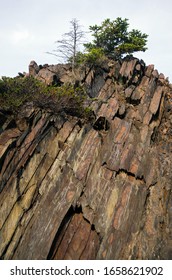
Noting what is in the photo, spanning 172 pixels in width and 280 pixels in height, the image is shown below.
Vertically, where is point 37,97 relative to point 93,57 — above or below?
below

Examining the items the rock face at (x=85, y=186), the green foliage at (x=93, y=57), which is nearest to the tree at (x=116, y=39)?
the green foliage at (x=93, y=57)

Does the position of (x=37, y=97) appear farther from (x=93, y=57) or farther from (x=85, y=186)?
(x=93, y=57)

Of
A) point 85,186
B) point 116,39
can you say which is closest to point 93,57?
point 116,39

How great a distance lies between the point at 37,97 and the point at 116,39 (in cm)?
1324

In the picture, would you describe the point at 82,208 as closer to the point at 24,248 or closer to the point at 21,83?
the point at 24,248

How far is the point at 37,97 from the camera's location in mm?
15711

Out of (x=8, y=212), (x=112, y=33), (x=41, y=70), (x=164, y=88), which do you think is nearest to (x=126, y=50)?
(x=112, y=33)

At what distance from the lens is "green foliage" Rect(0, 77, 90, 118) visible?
1545cm

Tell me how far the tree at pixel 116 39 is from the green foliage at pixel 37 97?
30.7 ft

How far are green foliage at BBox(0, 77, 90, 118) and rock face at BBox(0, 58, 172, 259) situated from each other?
0.63 m

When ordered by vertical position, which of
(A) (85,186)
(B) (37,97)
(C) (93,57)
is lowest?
(A) (85,186)

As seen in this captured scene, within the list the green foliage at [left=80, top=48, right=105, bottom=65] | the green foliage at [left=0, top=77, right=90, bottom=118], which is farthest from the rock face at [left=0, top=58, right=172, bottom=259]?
the green foliage at [left=80, top=48, right=105, bottom=65]

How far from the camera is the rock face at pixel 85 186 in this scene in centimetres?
1166

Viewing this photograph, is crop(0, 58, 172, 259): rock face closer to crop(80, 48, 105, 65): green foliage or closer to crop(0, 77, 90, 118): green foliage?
crop(0, 77, 90, 118): green foliage
